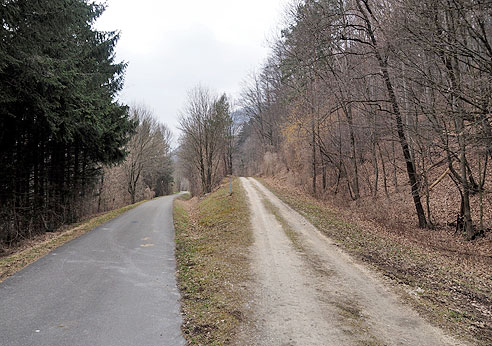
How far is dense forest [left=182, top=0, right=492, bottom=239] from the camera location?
767 centimetres

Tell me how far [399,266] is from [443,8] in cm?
633

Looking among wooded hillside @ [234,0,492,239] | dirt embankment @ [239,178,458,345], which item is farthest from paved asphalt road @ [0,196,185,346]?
wooded hillside @ [234,0,492,239]

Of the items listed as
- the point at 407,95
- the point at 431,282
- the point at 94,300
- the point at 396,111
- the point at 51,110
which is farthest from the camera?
the point at 396,111

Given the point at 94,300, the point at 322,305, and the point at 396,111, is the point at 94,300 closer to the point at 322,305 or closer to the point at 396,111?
the point at 322,305

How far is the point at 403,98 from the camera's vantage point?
10805 millimetres

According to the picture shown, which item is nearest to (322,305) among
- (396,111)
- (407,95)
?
(407,95)

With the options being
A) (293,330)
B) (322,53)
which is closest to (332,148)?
(322,53)

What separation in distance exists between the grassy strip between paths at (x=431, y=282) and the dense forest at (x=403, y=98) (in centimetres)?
338

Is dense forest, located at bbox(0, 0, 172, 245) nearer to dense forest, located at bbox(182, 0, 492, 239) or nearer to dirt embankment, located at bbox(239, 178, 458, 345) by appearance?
dirt embankment, located at bbox(239, 178, 458, 345)

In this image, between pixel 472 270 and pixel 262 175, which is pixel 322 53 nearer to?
pixel 472 270

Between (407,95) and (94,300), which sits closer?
(94,300)

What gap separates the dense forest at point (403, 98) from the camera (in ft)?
25.2

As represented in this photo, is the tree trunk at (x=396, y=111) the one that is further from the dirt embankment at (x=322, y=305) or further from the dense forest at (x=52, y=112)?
the dense forest at (x=52, y=112)

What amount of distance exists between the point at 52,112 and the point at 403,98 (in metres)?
12.2
